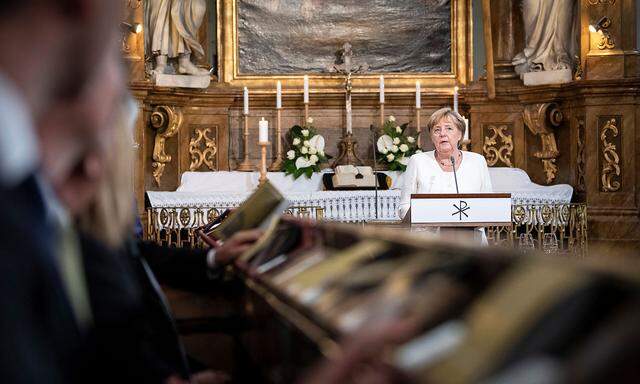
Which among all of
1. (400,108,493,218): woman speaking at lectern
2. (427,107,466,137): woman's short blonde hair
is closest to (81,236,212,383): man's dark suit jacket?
(400,108,493,218): woman speaking at lectern

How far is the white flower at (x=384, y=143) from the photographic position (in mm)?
9250

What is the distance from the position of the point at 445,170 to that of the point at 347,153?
139 inches

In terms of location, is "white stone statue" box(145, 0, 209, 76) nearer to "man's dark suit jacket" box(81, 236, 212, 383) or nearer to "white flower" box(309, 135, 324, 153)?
"white flower" box(309, 135, 324, 153)

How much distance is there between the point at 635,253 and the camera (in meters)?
8.30

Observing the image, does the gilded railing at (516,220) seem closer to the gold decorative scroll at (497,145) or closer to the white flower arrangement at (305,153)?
the white flower arrangement at (305,153)

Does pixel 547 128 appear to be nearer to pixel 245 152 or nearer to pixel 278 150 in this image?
pixel 278 150

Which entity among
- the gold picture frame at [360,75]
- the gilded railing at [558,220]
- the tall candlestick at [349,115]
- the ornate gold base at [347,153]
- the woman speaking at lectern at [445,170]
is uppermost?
the gold picture frame at [360,75]

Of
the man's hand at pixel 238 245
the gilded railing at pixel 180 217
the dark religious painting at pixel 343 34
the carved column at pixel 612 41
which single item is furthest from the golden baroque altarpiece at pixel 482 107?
the man's hand at pixel 238 245

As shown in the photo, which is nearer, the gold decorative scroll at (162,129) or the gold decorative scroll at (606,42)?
the gold decorative scroll at (606,42)

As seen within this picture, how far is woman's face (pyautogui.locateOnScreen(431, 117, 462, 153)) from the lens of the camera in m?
6.05

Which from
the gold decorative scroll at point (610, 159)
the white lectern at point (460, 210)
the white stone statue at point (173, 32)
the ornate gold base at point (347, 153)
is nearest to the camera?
the white lectern at point (460, 210)

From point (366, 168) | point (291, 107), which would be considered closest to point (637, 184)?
point (366, 168)

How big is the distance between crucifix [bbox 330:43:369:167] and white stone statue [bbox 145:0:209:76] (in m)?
1.43

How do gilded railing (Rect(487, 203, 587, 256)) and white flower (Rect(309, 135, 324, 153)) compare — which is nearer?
gilded railing (Rect(487, 203, 587, 256))
